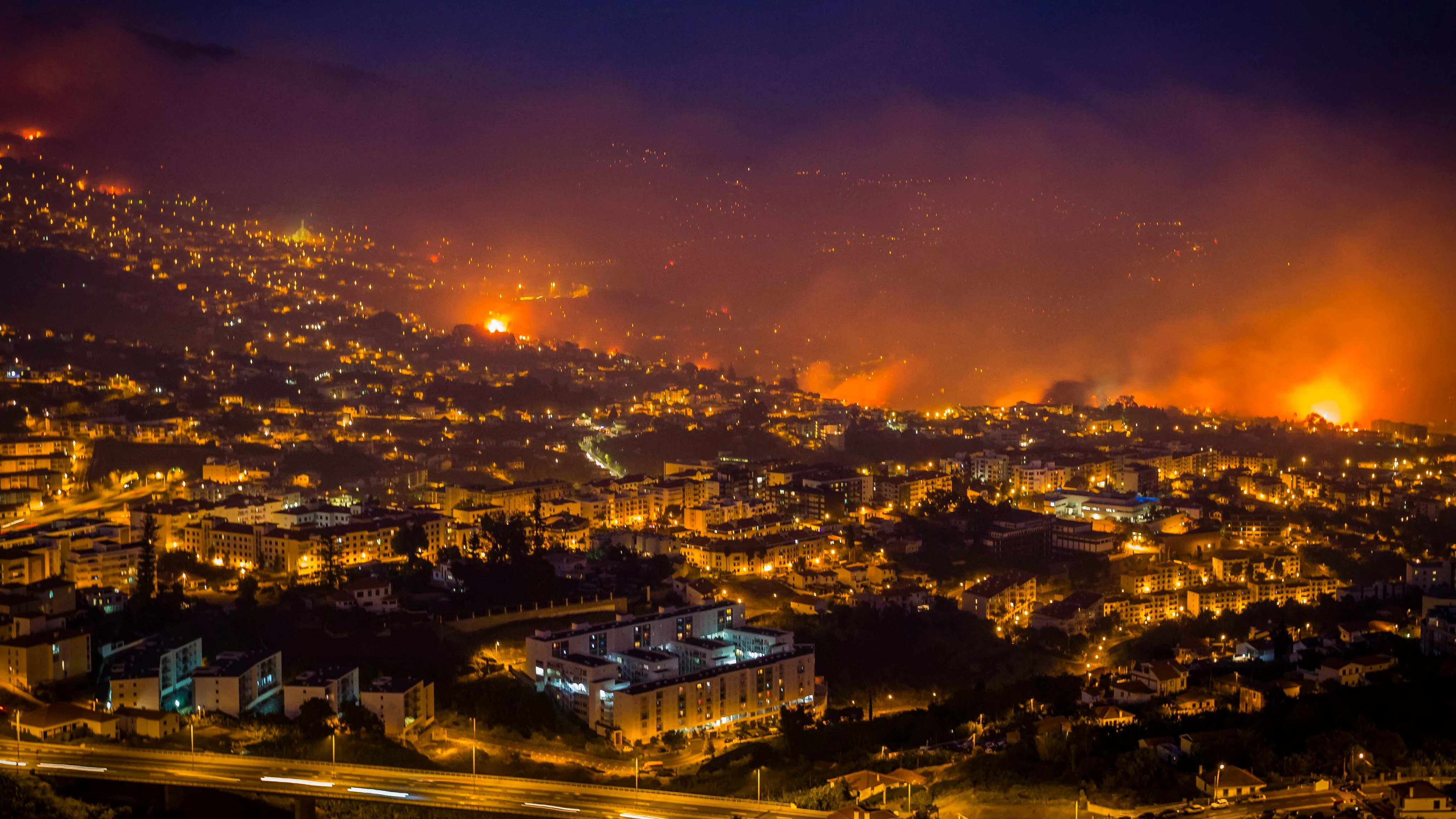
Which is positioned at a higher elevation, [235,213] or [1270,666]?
[235,213]

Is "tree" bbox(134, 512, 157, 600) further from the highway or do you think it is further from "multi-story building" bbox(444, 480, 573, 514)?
"multi-story building" bbox(444, 480, 573, 514)

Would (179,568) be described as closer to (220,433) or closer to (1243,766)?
(220,433)

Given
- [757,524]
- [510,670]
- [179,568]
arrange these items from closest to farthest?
[510,670]
[179,568]
[757,524]

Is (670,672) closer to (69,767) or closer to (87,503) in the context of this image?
(69,767)

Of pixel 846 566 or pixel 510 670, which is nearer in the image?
pixel 510 670

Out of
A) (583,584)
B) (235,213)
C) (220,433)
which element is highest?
(235,213)

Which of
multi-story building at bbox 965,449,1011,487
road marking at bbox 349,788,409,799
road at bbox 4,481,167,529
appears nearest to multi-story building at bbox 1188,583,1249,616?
multi-story building at bbox 965,449,1011,487

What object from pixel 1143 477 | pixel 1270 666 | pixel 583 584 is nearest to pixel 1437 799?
pixel 1270 666

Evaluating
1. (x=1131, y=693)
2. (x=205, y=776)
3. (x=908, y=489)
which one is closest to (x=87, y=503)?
(x=205, y=776)
